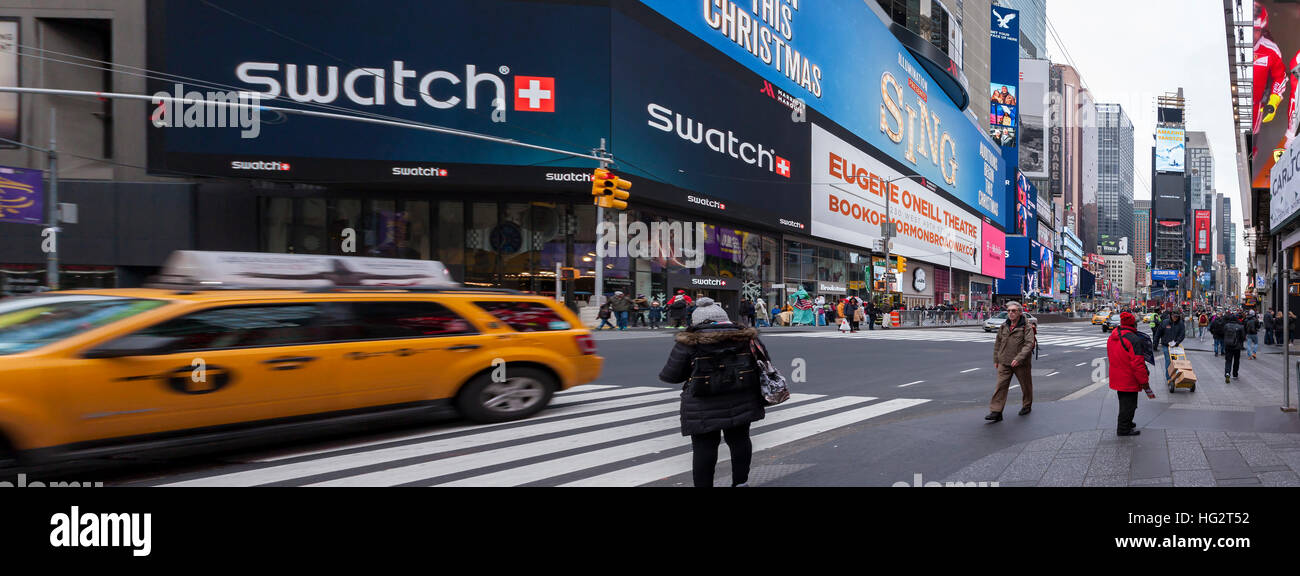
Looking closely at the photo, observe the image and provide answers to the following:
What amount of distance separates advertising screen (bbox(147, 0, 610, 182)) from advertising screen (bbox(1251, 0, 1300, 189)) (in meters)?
24.0

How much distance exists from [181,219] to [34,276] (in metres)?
6.28

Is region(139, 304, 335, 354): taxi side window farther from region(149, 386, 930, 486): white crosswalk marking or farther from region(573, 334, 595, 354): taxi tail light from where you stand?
region(573, 334, 595, 354): taxi tail light

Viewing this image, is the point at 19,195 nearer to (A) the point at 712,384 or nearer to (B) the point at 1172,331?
(A) the point at 712,384

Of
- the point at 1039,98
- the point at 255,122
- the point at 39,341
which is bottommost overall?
the point at 39,341

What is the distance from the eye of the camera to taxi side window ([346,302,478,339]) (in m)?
6.93

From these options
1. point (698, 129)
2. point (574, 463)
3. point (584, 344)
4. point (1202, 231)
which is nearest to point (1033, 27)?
point (1202, 231)

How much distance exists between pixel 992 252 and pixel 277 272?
349ft

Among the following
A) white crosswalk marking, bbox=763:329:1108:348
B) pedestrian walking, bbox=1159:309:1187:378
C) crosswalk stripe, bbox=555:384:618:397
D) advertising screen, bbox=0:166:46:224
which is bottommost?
white crosswalk marking, bbox=763:329:1108:348

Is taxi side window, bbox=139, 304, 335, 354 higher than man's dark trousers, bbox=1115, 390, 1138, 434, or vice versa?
taxi side window, bbox=139, 304, 335, 354

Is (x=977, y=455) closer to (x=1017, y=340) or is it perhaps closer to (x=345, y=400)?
(x=1017, y=340)

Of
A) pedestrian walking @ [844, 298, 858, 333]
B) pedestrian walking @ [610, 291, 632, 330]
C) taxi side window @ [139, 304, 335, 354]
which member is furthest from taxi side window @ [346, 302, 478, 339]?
pedestrian walking @ [844, 298, 858, 333]

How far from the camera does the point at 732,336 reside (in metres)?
4.73

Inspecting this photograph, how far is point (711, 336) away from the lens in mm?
4680
